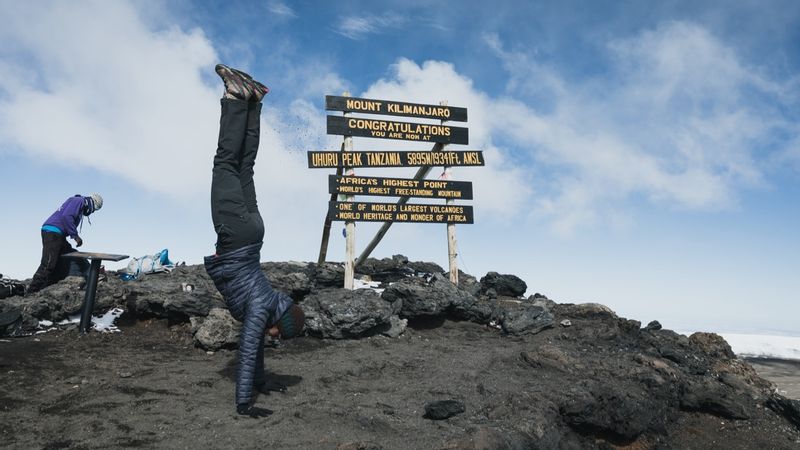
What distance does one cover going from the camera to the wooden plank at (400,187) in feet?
39.1

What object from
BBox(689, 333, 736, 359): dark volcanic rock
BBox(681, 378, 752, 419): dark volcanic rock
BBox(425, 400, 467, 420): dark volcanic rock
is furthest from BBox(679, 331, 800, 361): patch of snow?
BBox(425, 400, 467, 420): dark volcanic rock

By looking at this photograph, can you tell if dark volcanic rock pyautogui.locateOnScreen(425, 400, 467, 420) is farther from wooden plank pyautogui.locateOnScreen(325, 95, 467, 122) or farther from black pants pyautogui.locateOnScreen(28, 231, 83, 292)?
black pants pyautogui.locateOnScreen(28, 231, 83, 292)

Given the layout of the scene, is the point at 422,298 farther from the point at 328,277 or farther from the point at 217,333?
the point at 217,333

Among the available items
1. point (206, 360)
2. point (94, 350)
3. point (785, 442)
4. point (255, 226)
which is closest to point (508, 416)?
point (255, 226)

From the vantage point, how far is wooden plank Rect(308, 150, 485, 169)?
1205 centimetres

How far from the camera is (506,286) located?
44.4ft

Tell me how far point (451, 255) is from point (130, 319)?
7066mm

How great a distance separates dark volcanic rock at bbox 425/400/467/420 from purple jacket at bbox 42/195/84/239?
8.57 metres

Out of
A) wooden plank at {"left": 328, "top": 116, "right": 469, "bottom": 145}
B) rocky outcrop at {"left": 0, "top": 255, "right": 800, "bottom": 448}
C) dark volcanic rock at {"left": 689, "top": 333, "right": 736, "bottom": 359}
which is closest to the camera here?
rocky outcrop at {"left": 0, "top": 255, "right": 800, "bottom": 448}

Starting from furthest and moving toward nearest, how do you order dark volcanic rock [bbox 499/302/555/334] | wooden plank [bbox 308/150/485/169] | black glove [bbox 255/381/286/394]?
wooden plank [bbox 308/150/485/169] < dark volcanic rock [bbox 499/302/555/334] < black glove [bbox 255/381/286/394]

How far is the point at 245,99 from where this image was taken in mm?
5230

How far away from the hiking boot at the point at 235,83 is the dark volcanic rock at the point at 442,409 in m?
3.58

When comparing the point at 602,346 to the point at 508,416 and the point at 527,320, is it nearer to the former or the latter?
the point at 527,320

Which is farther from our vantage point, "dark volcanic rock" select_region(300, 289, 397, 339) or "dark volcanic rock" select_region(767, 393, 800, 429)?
"dark volcanic rock" select_region(300, 289, 397, 339)
